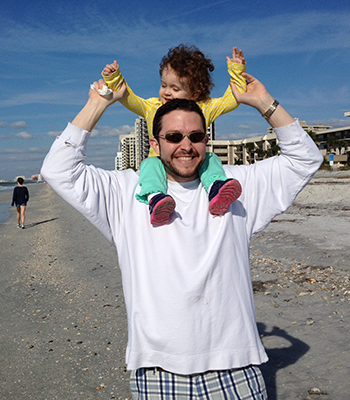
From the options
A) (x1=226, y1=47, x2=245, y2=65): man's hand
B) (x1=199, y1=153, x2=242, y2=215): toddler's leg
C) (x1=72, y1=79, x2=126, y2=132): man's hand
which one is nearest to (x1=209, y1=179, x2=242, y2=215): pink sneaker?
(x1=199, y1=153, x2=242, y2=215): toddler's leg

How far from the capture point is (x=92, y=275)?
8.62 m

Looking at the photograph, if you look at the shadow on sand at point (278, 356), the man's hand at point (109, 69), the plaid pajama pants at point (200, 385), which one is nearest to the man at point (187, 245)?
the plaid pajama pants at point (200, 385)

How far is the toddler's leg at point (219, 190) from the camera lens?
2.00 meters

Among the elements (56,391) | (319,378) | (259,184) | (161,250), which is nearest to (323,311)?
(319,378)

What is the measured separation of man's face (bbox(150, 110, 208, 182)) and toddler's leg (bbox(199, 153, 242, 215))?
9 cm

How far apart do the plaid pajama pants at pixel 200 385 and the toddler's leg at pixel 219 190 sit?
808 millimetres

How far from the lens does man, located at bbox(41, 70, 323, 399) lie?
6.24 feet

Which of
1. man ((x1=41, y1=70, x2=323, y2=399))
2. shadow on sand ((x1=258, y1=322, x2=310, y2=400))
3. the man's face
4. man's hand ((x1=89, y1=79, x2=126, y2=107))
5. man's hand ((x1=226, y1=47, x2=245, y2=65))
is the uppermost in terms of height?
man's hand ((x1=226, y1=47, x2=245, y2=65))

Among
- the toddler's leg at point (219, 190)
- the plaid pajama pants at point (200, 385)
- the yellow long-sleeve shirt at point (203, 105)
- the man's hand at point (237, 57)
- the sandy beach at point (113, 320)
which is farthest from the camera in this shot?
the sandy beach at point (113, 320)

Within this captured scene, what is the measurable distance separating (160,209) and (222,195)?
32 centimetres

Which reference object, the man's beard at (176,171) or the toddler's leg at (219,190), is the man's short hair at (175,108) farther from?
the toddler's leg at (219,190)

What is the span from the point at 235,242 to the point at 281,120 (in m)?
0.73

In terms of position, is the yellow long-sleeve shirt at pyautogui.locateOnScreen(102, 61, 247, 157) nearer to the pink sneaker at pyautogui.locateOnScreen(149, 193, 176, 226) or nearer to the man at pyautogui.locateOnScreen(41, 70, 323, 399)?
the man at pyautogui.locateOnScreen(41, 70, 323, 399)

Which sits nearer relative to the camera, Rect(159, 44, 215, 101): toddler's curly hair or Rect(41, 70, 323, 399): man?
Rect(41, 70, 323, 399): man
